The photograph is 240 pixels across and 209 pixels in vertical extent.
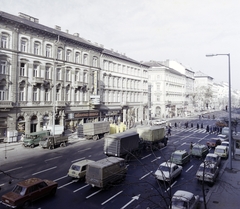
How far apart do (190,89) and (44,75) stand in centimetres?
9526

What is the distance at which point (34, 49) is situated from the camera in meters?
37.2

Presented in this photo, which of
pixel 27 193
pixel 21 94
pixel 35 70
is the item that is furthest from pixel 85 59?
pixel 27 193

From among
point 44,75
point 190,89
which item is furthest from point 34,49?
point 190,89

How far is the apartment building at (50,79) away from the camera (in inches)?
1314

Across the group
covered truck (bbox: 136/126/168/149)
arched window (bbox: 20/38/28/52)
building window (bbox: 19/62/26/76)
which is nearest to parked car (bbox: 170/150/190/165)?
covered truck (bbox: 136/126/168/149)

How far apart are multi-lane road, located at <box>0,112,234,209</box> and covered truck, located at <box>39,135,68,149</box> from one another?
77 cm

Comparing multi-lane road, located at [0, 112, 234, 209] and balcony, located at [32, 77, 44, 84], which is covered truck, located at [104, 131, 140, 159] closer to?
A: multi-lane road, located at [0, 112, 234, 209]

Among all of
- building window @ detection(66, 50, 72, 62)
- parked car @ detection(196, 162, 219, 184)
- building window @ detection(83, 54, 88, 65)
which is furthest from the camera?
building window @ detection(83, 54, 88, 65)

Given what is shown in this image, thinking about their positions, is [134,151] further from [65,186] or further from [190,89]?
[190,89]

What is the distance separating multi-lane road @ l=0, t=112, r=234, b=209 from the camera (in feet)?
44.5

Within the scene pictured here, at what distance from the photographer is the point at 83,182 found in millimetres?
17312

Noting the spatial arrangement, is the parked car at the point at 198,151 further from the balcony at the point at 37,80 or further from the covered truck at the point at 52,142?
the balcony at the point at 37,80

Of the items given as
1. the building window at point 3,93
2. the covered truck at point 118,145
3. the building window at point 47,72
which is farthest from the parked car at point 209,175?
the building window at point 47,72

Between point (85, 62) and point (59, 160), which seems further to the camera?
point (85, 62)
